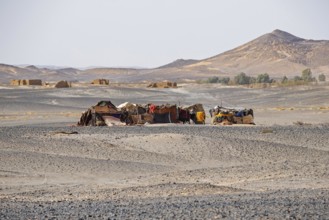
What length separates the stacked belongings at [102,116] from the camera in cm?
3434

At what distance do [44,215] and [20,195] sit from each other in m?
4.65

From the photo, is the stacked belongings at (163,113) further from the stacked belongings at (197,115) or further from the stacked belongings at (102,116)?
the stacked belongings at (102,116)

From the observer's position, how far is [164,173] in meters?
20.0

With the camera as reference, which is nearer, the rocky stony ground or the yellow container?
the rocky stony ground

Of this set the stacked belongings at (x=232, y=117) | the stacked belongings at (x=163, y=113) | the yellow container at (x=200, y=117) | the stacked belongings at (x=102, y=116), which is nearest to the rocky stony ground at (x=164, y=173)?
the stacked belongings at (x=102, y=116)

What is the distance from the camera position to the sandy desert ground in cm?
1098

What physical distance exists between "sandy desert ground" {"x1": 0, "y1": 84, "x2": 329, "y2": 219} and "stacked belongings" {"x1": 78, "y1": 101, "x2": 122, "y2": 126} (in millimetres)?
1869

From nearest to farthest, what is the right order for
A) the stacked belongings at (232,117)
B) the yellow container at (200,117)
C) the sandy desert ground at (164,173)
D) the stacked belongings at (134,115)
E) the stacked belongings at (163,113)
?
the sandy desert ground at (164,173) < the stacked belongings at (134,115) < the stacked belongings at (232,117) < the stacked belongings at (163,113) < the yellow container at (200,117)

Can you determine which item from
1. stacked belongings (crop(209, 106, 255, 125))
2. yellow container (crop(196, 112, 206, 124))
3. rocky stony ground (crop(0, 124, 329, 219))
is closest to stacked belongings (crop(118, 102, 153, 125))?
rocky stony ground (crop(0, 124, 329, 219))

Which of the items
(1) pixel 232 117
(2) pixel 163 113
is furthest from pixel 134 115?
(1) pixel 232 117

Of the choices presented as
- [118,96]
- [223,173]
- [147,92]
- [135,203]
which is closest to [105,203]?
[135,203]

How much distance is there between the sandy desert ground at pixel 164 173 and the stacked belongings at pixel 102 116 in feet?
6.13

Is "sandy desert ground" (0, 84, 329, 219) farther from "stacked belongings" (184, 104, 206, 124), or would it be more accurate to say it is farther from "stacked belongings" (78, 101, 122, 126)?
"stacked belongings" (184, 104, 206, 124)

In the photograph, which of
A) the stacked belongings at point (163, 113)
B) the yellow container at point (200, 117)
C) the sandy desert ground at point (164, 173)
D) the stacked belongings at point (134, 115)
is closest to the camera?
the sandy desert ground at point (164, 173)
